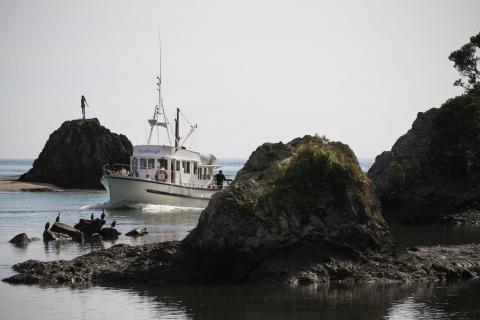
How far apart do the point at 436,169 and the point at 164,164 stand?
19.0 meters

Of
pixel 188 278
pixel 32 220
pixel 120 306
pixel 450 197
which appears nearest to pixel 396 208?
pixel 450 197

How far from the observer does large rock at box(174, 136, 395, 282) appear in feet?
75.7

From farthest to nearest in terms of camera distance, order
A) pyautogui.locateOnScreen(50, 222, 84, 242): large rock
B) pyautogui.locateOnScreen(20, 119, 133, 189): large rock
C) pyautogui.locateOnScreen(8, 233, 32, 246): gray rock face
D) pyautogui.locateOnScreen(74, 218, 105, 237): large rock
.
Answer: pyautogui.locateOnScreen(20, 119, 133, 189): large rock → pyautogui.locateOnScreen(74, 218, 105, 237): large rock → pyautogui.locateOnScreen(50, 222, 84, 242): large rock → pyautogui.locateOnScreen(8, 233, 32, 246): gray rock face

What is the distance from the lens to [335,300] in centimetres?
2081

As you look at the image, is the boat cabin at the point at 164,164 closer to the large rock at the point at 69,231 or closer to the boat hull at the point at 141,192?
the boat hull at the point at 141,192

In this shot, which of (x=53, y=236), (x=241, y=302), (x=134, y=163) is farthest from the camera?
(x=134, y=163)

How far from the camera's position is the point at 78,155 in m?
90.2

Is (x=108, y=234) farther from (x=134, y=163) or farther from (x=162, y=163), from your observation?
(x=134, y=163)

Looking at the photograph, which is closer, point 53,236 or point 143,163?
point 53,236

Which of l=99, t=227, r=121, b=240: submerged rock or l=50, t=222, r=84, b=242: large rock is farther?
l=99, t=227, r=121, b=240: submerged rock

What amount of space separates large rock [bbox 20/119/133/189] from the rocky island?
216ft

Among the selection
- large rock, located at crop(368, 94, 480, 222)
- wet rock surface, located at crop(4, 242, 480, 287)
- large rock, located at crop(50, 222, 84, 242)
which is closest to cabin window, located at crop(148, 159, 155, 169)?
large rock, located at crop(368, 94, 480, 222)

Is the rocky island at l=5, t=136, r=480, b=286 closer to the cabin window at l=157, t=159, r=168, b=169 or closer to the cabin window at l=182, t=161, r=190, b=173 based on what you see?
the cabin window at l=157, t=159, r=168, b=169

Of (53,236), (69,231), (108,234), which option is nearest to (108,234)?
(108,234)
